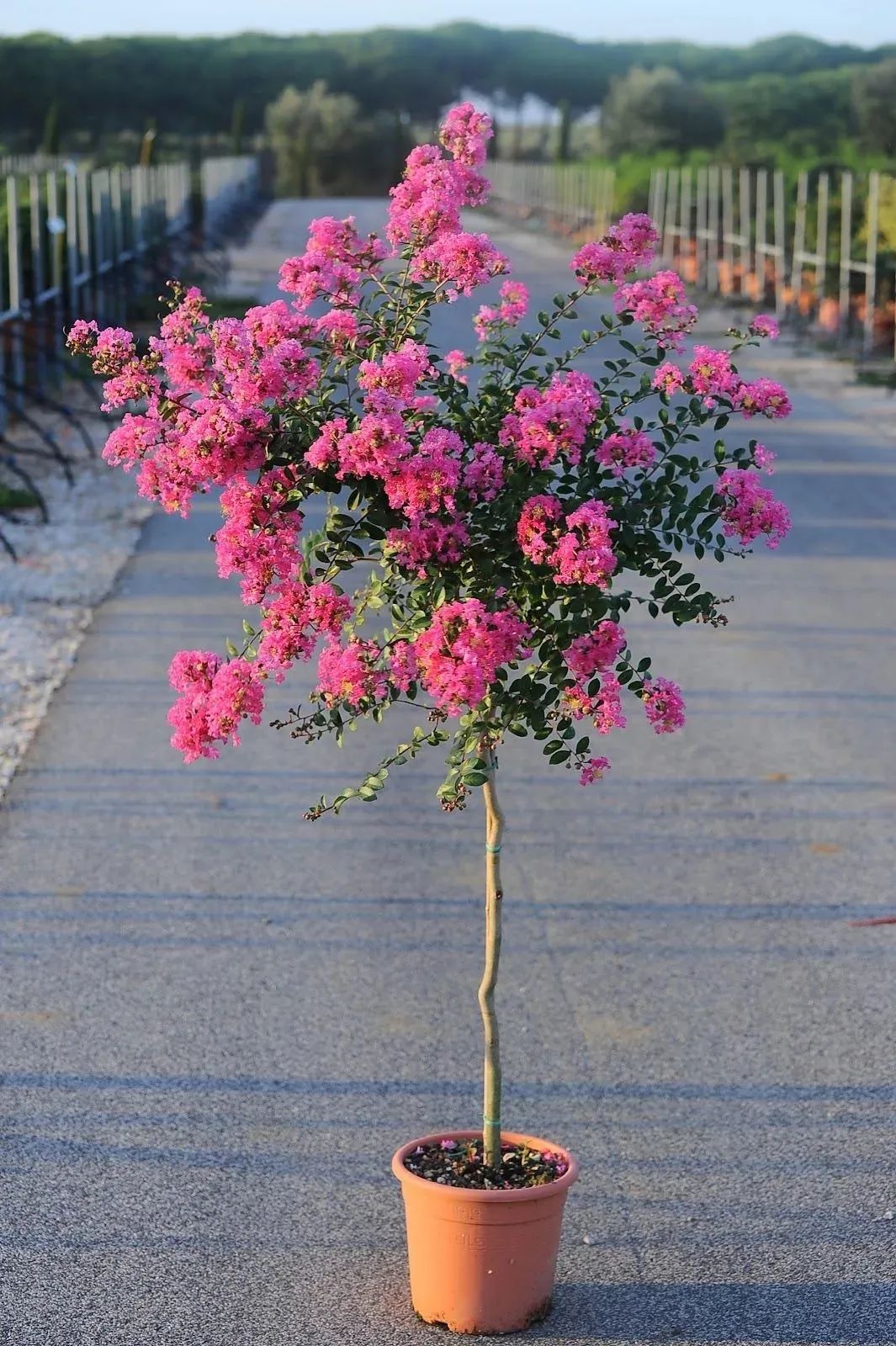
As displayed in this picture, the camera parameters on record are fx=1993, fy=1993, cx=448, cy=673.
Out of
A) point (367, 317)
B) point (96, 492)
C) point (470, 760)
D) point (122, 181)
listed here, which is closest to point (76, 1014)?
point (470, 760)

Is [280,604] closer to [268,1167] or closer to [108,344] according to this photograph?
[108,344]

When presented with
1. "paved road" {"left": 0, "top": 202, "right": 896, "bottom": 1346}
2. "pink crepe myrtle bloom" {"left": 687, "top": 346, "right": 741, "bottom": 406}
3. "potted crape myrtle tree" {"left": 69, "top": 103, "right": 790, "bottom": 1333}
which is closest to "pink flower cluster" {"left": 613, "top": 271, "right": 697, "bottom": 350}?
"potted crape myrtle tree" {"left": 69, "top": 103, "right": 790, "bottom": 1333}

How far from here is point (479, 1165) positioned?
4273 millimetres

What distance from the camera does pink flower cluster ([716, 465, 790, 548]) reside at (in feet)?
13.4

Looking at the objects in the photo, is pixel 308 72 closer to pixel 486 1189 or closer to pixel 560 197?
pixel 560 197

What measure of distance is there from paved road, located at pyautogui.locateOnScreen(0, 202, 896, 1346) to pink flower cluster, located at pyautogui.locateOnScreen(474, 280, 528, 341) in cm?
205

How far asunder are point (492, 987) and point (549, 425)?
1269 mm

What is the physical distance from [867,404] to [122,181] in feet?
38.7

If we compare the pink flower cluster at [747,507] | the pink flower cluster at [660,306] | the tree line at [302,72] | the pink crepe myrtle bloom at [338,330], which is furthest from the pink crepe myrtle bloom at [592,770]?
the tree line at [302,72]

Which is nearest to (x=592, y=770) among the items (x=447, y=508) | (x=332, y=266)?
(x=447, y=508)

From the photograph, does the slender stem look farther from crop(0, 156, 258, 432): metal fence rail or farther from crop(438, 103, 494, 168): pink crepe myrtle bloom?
crop(0, 156, 258, 432): metal fence rail

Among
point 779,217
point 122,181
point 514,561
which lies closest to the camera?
point 514,561

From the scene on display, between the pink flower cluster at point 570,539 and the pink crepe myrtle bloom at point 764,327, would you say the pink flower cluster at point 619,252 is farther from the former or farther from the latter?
the pink flower cluster at point 570,539

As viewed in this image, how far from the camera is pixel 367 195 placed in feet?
289
